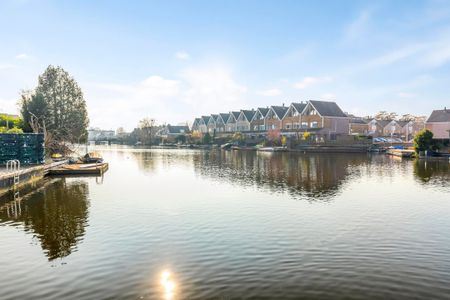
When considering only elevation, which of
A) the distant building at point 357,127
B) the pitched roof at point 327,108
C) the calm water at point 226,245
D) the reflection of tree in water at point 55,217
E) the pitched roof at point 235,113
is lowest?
the calm water at point 226,245

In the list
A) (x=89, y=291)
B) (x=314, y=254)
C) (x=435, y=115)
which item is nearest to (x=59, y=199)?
(x=89, y=291)

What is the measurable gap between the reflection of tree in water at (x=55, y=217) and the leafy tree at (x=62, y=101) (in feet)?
132

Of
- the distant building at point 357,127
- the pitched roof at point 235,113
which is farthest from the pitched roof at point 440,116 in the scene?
the pitched roof at point 235,113

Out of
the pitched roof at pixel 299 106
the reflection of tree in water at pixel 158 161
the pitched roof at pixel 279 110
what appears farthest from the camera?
the pitched roof at pixel 279 110

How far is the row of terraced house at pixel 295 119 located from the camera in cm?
9350

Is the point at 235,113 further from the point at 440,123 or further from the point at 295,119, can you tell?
the point at 440,123

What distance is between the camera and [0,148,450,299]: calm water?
10289 mm

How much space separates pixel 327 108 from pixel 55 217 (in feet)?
286

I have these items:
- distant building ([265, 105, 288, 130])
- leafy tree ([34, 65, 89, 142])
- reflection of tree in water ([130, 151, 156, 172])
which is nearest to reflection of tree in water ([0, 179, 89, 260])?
reflection of tree in water ([130, 151, 156, 172])

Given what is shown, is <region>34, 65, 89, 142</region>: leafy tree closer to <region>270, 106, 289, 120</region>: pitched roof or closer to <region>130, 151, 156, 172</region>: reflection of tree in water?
<region>130, 151, 156, 172</region>: reflection of tree in water

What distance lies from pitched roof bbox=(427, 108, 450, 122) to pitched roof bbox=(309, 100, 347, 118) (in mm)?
23617

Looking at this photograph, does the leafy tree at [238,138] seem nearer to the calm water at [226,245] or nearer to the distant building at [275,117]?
the distant building at [275,117]

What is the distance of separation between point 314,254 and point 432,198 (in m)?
16.0

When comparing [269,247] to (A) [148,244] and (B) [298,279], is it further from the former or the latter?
(A) [148,244]
